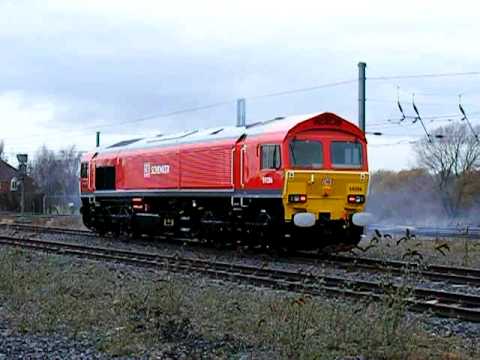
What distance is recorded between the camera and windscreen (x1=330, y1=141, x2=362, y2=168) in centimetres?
2012

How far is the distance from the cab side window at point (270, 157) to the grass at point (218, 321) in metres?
6.06

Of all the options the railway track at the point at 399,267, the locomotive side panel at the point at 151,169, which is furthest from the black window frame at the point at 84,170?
the railway track at the point at 399,267

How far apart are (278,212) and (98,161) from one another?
39.2ft

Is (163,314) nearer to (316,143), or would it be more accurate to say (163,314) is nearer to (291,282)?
(291,282)

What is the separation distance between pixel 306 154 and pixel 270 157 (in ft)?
2.97

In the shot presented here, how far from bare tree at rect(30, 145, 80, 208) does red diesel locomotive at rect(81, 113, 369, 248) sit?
67.2m

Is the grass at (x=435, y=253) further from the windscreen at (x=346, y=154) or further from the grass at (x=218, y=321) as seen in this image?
the grass at (x=218, y=321)

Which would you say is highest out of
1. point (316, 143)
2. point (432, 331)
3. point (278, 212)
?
point (316, 143)

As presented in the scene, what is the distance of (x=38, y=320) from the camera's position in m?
9.99

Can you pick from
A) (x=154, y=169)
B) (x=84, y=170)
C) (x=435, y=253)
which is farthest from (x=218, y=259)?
(x=84, y=170)

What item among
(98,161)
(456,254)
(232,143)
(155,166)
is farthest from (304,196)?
(98,161)

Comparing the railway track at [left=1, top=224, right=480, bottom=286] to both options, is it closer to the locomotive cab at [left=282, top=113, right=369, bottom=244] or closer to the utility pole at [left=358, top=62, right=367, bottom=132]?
the locomotive cab at [left=282, top=113, right=369, bottom=244]

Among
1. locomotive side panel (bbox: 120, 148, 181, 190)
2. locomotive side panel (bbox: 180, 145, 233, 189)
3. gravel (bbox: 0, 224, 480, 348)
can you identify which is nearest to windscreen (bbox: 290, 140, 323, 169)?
locomotive side panel (bbox: 180, 145, 233, 189)

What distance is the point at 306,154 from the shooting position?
19.7 metres
